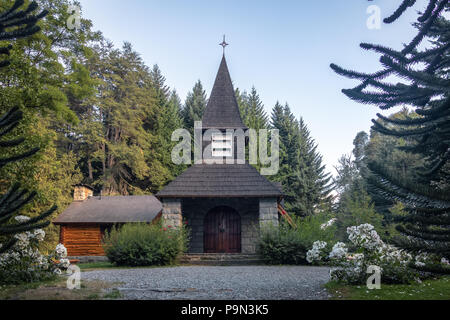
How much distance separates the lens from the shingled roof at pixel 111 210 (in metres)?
19.7

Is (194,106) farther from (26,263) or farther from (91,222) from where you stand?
(26,263)

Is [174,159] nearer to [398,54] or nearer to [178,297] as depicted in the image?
[178,297]

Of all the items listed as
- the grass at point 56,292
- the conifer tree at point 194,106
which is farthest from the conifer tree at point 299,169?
the grass at point 56,292

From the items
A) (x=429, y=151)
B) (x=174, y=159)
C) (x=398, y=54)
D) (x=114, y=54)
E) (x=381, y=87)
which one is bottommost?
(x=429, y=151)

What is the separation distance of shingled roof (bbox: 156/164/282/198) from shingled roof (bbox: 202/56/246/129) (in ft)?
7.37

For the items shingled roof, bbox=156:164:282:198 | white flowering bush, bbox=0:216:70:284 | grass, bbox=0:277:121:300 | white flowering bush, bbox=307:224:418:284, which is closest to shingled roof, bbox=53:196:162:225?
shingled roof, bbox=156:164:282:198

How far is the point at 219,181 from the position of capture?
15336 millimetres

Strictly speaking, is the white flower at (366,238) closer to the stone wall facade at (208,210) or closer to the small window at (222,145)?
the stone wall facade at (208,210)

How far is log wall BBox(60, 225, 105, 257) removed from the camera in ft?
66.0

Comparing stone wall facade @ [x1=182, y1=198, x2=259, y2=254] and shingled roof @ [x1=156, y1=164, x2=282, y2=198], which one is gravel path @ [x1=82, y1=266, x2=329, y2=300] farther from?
stone wall facade @ [x1=182, y1=198, x2=259, y2=254]

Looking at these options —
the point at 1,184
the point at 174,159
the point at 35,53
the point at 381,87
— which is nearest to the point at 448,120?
the point at 381,87

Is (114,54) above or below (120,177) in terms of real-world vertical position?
above

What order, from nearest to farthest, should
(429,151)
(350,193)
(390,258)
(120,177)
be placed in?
(429,151) → (390,258) → (350,193) → (120,177)

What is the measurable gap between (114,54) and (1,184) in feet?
50.8
